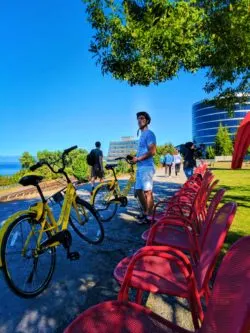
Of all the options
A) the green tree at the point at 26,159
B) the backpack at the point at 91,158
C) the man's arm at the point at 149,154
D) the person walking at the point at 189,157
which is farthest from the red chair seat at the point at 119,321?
the green tree at the point at 26,159

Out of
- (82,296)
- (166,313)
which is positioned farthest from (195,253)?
(82,296)

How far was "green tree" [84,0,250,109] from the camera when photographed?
634 cm

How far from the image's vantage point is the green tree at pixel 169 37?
634 cm

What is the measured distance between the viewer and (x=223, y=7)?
7.31 meters

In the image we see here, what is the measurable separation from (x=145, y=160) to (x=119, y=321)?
464cm

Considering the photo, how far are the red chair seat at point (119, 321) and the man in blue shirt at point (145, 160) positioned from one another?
4427 mm

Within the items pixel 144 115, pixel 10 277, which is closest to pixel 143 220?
pixel 144 115

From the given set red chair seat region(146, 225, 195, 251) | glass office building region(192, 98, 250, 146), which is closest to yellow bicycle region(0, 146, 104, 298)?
red chair seat region(146, 225, 195, 251)

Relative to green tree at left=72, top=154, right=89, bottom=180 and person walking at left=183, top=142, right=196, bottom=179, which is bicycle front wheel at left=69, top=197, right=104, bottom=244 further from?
green tree at left=72, top=154, right=89, bottom=180

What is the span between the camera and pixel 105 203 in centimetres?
762

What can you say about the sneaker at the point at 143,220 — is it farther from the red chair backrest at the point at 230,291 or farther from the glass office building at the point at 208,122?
the glass office building at the point at 208,122

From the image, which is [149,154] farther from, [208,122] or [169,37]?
[208,122]

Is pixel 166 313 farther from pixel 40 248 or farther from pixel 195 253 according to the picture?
pixel 40 248

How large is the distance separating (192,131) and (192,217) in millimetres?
154982
